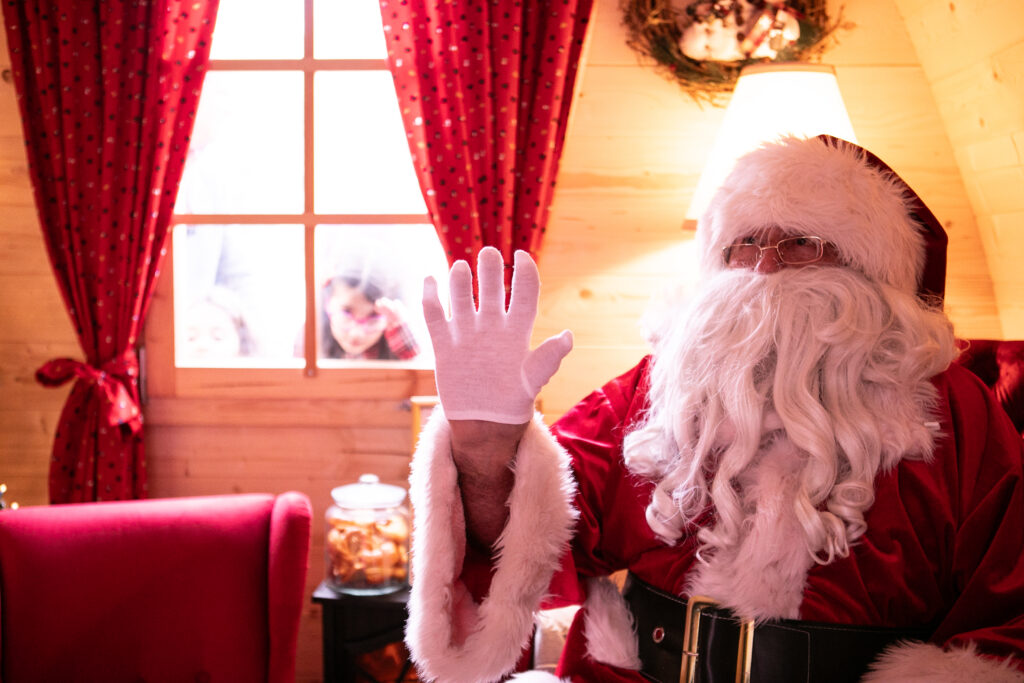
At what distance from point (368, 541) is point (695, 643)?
0.98 meters

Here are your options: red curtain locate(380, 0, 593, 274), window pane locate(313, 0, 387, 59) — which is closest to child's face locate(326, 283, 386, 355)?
red curtain locate(380, 0, 593, 274)

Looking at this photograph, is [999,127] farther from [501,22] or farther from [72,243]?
[72,243]

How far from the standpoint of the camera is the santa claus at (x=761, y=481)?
123 centimetres

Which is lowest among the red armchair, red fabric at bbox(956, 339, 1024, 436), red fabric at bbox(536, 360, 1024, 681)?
the red armchair

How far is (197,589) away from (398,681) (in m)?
0.55

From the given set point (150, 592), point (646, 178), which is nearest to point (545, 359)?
point (150, 592)

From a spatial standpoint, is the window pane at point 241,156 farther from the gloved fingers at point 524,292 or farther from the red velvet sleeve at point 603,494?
the gloved fingers at point 524,292

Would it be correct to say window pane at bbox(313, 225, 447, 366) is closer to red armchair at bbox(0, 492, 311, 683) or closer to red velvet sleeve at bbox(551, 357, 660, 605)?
red armchair at bbox(0, 492, 311, 683)

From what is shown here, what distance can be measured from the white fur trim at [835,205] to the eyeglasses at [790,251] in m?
0.02

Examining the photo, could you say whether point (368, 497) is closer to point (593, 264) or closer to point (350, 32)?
point (593, 264)

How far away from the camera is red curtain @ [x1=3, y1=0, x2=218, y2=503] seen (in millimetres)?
2270

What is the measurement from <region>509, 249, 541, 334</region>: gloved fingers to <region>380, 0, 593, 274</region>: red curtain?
107 centimetres

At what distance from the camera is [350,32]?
2430 millimetres

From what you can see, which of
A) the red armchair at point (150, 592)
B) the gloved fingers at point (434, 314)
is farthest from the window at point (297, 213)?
the gloved fingers at point (434, 314)
